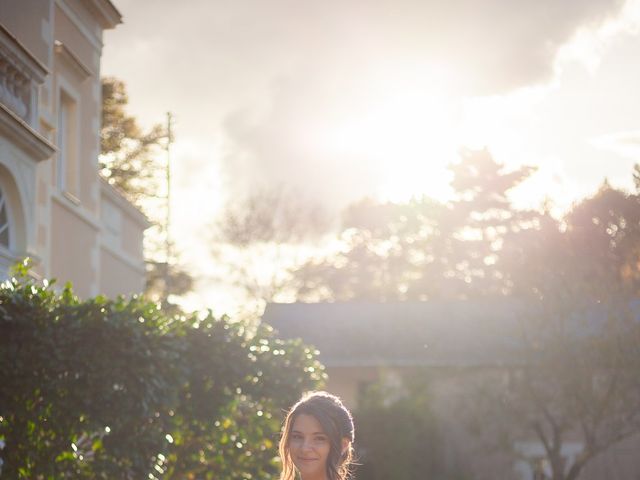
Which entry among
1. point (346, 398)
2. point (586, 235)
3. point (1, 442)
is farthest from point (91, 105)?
point (586, 235)

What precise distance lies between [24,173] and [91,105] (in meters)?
5.56

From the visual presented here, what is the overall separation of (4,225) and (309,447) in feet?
27.3

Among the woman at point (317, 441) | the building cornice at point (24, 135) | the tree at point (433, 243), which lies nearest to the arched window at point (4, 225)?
the building cornice at point (24, 135)

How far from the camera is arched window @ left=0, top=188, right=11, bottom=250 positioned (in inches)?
522

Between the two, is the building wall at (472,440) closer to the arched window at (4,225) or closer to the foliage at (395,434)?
the foliage at (395,434)

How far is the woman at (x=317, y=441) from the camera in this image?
578 centimetres

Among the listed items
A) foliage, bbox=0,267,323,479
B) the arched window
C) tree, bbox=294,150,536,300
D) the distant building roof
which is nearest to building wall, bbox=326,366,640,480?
the distant building roof

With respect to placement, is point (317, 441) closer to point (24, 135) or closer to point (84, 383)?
point (84, 383)

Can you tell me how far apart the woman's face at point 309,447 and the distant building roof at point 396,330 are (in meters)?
28.6

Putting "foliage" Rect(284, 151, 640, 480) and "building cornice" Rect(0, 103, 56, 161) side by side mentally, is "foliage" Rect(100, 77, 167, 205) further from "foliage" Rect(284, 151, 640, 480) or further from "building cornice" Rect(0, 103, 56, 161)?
"building cornice" Rect(0, 103, 56, 161)

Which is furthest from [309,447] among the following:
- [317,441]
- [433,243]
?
[433,243]

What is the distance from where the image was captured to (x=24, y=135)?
1266 cm

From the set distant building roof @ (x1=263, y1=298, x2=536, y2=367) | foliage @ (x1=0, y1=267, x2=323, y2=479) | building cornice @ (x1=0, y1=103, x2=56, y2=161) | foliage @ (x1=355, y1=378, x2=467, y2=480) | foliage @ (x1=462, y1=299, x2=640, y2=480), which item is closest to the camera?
foliage @ (x1=0, y1=267, x2=323, y2=479)

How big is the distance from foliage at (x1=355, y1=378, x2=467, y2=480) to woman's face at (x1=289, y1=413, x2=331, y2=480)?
939 inches
